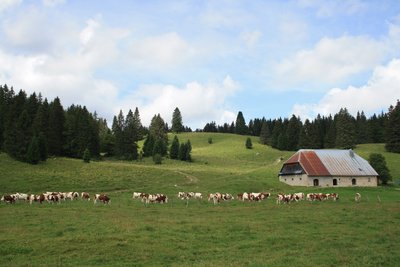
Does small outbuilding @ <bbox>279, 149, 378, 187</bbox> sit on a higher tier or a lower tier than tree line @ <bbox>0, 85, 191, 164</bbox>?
lower

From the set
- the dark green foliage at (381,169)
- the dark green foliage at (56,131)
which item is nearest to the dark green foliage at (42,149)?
the dark green foliage at (56,131)

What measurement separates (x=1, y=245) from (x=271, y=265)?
457 inches

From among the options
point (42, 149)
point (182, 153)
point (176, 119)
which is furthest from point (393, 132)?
point (176, 119)

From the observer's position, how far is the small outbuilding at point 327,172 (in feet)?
225

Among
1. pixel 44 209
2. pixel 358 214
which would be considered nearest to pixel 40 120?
pixel 44 209

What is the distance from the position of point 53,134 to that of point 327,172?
55.1 metres

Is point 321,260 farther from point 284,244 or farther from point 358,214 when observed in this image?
point 358,214

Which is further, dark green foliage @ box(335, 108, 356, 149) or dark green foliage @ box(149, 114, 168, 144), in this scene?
dark green foliage @ box(149, 114, 168, 144)

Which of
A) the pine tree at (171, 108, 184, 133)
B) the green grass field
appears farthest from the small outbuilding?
the pine tree at (171, 108, 184, 133)

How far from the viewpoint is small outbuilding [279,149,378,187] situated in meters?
68.6

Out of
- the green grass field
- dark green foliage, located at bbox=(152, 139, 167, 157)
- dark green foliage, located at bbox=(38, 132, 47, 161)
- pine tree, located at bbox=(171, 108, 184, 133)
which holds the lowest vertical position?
the green grass field

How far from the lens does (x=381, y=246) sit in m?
18.8

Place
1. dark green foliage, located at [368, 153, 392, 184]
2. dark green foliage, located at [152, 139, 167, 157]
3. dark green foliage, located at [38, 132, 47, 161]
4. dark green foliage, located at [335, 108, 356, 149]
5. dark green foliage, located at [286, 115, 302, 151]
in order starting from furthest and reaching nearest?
1. dark green foliage, located at [286, 115, 302, 151]
2. dark green foliage, located at [335, 108, 356, 149]
3. dark green foliage, located at [152, 139, 167, 157]
4. dark green foliage, located at [38, 132, 47, 161]
5. dark green foliage, located at [368, 153, 392, 184]

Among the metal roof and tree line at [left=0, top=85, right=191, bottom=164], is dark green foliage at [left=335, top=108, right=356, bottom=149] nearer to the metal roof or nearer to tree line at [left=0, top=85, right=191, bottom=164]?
the metal roof
